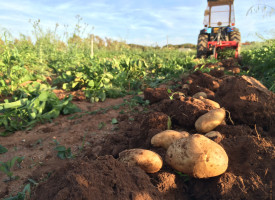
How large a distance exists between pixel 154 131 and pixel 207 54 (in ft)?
31.8

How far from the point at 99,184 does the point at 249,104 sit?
71.3 inches

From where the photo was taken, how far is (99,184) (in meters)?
1.11

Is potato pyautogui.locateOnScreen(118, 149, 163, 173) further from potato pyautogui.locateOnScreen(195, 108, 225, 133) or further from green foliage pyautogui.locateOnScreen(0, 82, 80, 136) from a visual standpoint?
green foliage pyautogui.locateOnScreen(0, 82, 80, 136)

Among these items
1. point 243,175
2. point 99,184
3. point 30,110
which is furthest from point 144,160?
point 30,110

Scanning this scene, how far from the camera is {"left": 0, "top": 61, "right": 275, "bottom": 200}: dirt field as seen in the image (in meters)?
1.16

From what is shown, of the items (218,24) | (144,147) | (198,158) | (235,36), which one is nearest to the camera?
(198,158)

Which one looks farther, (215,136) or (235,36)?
(235,36)

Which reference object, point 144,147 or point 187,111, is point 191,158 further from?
point 187,111

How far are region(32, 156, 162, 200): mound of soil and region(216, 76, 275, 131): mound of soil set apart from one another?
1482 millimetres

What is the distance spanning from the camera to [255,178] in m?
1.49

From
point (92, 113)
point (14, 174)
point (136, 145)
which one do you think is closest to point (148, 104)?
point (92, 113)

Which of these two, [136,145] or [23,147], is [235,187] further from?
[23,147]

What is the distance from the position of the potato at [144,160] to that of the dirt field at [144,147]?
0.08m

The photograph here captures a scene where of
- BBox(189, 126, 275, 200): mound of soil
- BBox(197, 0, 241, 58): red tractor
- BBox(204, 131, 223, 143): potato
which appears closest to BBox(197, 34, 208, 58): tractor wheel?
BBox(197, 0, 241, 58): red tractor
